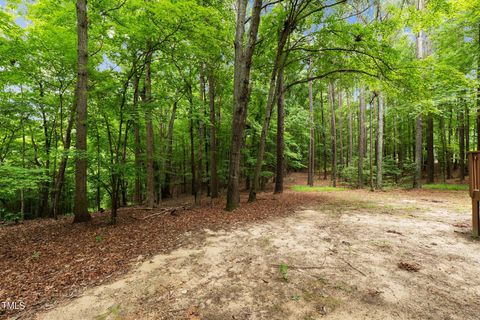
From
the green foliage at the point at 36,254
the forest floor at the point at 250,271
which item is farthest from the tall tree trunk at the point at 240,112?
the green foliage at the point at 36,254

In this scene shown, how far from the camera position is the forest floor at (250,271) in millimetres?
2293

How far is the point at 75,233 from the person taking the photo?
17.3 ft

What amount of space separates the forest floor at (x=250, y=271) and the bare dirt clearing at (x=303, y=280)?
0.01m

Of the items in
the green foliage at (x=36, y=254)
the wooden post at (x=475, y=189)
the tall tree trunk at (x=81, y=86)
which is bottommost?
the green foliage at (x=36, y=254)

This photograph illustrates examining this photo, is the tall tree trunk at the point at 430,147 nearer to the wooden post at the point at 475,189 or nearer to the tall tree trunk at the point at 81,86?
the wooden post at the point at 475,189

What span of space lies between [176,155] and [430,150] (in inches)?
719

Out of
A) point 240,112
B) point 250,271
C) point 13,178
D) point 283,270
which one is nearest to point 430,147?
point 240,112

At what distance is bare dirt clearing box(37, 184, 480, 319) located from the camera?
2246 mm

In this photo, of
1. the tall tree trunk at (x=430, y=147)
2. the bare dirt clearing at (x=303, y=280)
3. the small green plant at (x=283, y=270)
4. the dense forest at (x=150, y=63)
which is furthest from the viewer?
the tall tree trunk at (x=430, y=147)

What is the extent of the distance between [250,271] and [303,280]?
29.4 inches

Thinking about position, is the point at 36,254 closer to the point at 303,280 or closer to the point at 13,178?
the point at 13,178

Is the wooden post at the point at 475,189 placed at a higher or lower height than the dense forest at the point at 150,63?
lower

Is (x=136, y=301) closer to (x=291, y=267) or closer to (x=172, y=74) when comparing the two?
(x=291, y=267)

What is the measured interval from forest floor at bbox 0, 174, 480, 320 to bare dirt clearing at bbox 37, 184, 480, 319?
0.04ft
